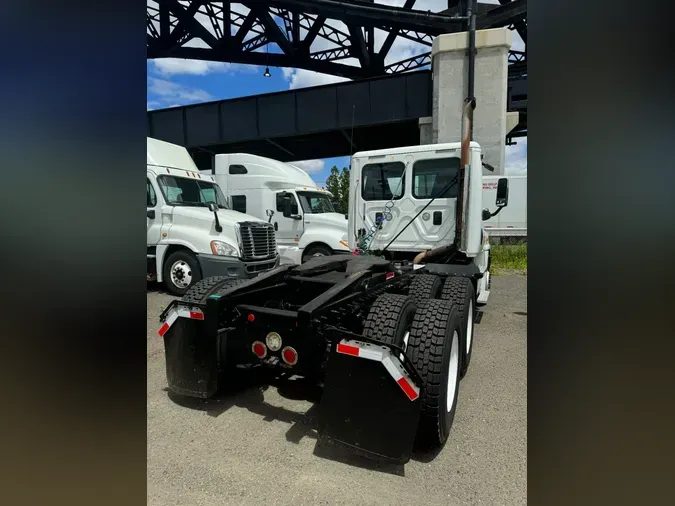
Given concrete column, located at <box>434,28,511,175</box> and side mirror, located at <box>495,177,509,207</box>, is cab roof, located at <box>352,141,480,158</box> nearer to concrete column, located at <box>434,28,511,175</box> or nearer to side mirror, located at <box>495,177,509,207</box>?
side mirror, located at <box>495,177,509,207</box>

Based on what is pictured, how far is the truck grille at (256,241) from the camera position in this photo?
319 inches

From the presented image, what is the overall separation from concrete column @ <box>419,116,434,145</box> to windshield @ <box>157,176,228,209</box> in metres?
8.33

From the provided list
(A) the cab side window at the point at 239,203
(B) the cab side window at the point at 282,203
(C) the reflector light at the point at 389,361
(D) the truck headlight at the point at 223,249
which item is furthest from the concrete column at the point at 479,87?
(C) the reflector light at the point at 389,361

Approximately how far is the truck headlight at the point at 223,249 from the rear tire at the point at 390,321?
5368 mm

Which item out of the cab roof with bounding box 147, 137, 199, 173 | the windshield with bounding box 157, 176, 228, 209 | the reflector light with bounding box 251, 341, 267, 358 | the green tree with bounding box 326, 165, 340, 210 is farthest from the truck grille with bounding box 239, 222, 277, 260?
the green tree with bounding box 326, 165, 340, 210

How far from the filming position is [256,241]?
8500 mm

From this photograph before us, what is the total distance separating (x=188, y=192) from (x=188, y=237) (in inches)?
54.7

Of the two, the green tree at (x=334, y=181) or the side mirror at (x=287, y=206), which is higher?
the green tree at (x=334, y=181)

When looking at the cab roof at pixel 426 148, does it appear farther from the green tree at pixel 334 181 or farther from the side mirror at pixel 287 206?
the green tree at pixel 334 181

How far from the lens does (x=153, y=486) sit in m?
2.38

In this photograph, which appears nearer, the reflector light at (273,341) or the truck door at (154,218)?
the reflector light at (273,341)
